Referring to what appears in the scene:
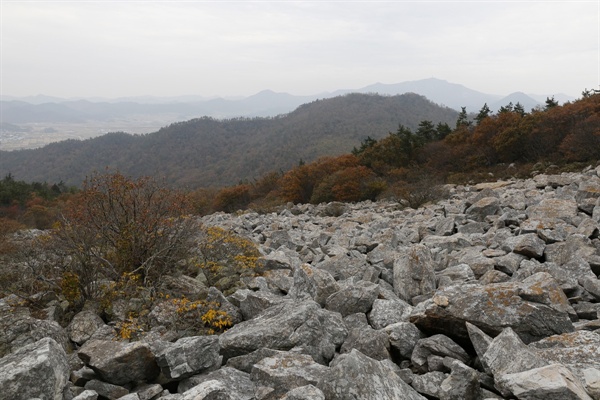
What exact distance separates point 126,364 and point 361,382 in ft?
7.72

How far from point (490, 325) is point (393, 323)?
106 cm

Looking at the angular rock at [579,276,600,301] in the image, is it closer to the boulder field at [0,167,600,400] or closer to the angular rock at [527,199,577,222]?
the boulder field at [0,167,600,400]

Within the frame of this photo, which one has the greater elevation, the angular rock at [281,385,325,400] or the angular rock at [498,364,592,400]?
the angular rock at [498,364,592,400]

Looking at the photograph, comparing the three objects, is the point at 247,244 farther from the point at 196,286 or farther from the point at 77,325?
the point at 77,325

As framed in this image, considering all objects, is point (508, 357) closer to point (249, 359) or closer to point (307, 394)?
point (307, 394)

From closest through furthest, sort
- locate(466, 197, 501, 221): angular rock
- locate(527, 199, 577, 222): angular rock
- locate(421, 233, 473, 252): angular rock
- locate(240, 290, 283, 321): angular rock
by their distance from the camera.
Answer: locate(240, 290, 283, 321): angular rock
locate(421, 233, 473, 252): angular rock
locate(527, 199, 577, 222): angular rock
locate(466, 197, 501, 221): angular rock

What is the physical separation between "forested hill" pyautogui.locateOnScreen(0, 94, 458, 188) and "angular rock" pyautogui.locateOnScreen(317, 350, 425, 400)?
11734 cm

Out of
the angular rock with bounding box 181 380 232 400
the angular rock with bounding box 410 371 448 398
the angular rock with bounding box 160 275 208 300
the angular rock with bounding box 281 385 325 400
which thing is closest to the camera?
the angular rock with bounding box 281 385 325 400

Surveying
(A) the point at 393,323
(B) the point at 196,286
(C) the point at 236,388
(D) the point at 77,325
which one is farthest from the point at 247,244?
(C) the point at 236,388

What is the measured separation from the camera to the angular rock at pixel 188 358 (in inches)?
149

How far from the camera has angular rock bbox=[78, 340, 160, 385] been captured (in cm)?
387

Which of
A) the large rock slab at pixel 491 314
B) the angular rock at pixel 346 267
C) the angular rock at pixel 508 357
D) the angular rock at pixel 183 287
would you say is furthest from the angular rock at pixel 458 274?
the angular rock at pixel 183 287

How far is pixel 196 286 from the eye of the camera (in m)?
6.88

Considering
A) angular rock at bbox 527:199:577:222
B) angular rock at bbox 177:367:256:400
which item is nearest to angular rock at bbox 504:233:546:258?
angular rock at bbox 527:199:577:222
